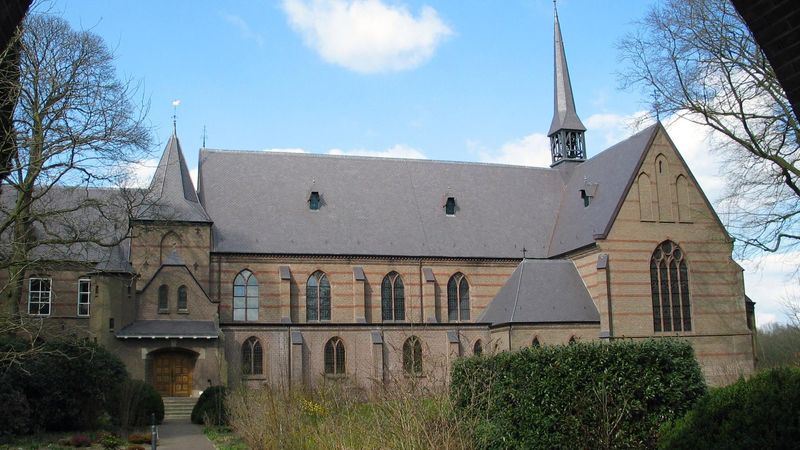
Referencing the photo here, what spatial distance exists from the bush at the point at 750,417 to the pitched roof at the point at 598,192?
24.6m

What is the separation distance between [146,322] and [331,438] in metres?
23.7

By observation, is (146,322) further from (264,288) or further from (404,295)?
(404,295)

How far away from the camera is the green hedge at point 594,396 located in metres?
13.5

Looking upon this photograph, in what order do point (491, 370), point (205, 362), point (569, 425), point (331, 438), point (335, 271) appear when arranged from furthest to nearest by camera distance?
point (335, 271) < point (205, 362) < point (491, 370) < point (569, 425) < point (331, 438)

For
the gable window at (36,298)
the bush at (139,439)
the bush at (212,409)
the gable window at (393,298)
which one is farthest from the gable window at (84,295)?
the bush at (139,439)

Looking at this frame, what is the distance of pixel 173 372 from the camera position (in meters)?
33.6

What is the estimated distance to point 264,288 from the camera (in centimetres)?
3662

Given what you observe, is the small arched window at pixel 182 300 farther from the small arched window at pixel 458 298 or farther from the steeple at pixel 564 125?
the steeple at pixel 564 125

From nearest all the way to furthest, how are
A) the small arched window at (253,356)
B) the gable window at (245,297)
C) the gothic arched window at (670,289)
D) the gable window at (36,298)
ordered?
the gable window at (36,298)
the small arched window at (253,356)
the gothic arched window at (670,289)
the gable window at (245,297)

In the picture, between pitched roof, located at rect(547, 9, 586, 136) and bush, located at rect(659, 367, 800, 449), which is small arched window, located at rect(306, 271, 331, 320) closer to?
pitched roof, located at rect(547, 9, 586, 136)

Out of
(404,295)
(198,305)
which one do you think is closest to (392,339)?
(404,295)

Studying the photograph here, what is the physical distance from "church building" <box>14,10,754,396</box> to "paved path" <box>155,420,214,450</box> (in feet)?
18.2

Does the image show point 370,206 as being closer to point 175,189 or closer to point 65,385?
point 175,189

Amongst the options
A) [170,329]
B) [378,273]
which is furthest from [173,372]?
[378,273]
